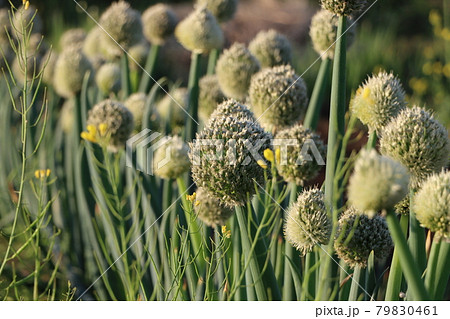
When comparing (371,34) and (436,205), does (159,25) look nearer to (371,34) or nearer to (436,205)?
(436,205)

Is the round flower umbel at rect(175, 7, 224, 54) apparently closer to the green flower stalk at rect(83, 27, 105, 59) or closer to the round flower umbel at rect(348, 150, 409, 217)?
the green flower stalk at rect(83, 27, 105, 59)

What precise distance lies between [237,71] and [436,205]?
113cm

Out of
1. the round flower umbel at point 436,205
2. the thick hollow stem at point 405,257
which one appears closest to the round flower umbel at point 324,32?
the round flower umbel at point 436,205

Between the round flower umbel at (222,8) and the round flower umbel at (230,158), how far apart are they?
1.34 metres

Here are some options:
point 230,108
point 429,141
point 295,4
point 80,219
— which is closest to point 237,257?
point 230,108

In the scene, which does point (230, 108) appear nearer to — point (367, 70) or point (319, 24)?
point (319, 24)

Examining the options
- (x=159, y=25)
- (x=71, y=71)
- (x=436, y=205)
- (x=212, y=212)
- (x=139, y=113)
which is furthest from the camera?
(x=159, y=25)

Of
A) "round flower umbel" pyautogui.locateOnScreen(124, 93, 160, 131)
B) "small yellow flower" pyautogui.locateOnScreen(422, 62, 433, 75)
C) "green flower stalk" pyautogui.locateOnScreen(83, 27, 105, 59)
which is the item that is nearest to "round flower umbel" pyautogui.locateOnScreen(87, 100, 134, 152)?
"round flower umbel" pyautogui.locateOnScreen(124, 93, 160, 131)

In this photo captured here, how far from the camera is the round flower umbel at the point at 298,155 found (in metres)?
1.44

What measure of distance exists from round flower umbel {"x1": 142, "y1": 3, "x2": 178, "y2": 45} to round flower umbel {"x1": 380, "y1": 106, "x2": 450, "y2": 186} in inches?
63.0

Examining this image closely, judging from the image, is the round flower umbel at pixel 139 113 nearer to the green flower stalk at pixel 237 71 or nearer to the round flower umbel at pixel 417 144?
the green flower stalk at pixel 237 71

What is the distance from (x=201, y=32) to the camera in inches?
83.8

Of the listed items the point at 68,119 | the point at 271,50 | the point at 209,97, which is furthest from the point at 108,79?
the point at 271,50

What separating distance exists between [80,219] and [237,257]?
110cm
